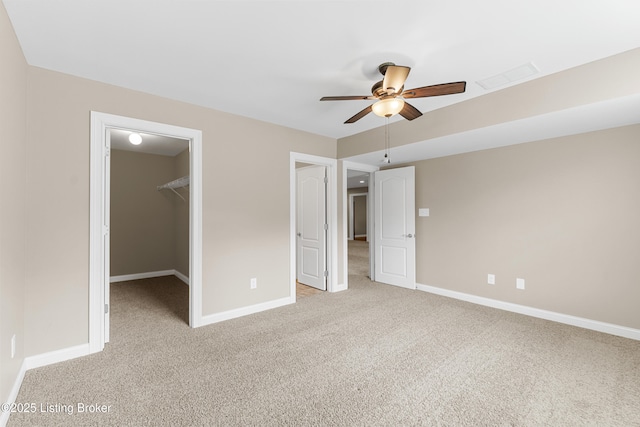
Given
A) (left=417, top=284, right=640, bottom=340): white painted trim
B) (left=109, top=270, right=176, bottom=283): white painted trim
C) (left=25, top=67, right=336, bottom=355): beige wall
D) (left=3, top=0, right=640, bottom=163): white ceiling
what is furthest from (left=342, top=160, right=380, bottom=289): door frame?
(left=109, top=270, right=176, bottom=283): white painted trim

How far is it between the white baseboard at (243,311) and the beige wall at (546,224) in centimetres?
234

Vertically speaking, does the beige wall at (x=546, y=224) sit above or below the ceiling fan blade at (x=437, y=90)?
below

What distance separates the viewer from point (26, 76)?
7.52ft

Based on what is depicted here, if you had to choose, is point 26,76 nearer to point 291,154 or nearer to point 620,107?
point 291,154

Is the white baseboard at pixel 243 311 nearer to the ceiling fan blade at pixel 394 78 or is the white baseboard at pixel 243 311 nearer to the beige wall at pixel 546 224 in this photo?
the beige wall at pixel 546 224

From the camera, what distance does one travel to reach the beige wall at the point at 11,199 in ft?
5.59

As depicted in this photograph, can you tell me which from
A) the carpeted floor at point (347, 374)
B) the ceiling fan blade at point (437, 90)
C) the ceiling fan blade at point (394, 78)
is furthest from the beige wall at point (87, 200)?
the ceiling fan blade at point (437, 90)

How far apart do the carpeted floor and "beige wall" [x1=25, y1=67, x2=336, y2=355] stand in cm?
41

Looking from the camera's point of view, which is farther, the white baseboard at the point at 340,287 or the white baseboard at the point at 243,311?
the white baseboard at the point at 340,287

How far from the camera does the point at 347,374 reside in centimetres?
224

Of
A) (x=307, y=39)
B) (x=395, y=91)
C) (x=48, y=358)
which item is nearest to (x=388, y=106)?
(x=395, y=91)

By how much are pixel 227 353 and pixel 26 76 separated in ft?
9.14

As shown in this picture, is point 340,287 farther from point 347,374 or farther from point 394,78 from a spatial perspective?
point 394,78

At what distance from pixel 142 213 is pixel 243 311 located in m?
3.41
